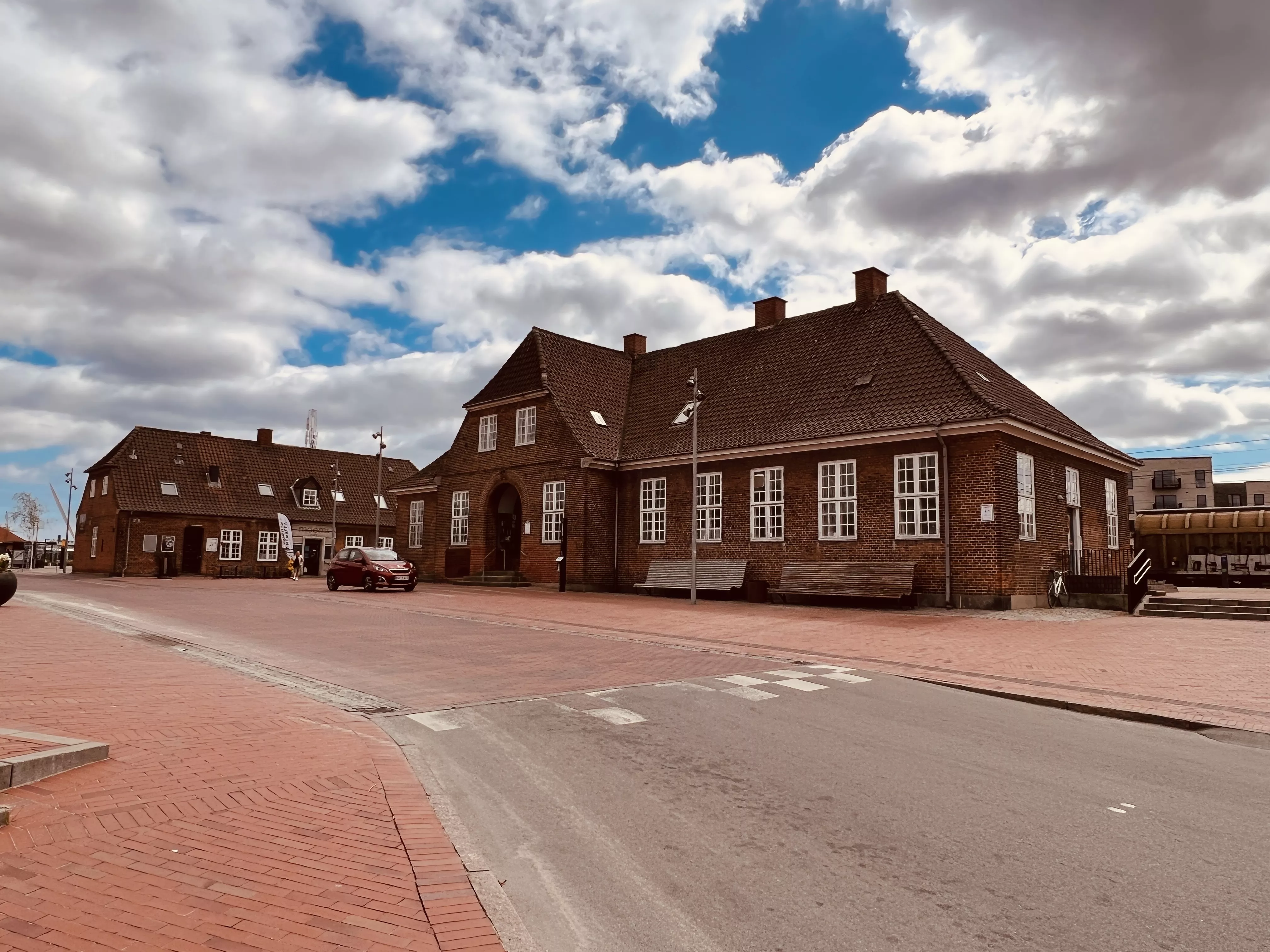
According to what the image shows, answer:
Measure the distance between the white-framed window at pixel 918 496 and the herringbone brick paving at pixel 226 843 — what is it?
1684 cm

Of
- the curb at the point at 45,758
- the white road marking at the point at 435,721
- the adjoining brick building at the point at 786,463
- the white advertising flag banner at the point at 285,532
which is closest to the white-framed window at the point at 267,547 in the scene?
the white advertising flag banner at the point at 285,532

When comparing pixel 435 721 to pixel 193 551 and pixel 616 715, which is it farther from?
pixel 193 551

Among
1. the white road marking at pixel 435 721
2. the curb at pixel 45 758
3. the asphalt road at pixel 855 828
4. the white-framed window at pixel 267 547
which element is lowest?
the asphalt road at pixel 855 828

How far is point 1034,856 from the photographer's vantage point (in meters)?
4.59

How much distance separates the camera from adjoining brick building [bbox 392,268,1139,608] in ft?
69.2

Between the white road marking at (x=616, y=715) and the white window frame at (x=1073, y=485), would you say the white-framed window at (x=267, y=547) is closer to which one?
the white window frame at (x=1073, y=485)

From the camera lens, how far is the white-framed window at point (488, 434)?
34.2 m

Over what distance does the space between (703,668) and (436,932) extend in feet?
25.5

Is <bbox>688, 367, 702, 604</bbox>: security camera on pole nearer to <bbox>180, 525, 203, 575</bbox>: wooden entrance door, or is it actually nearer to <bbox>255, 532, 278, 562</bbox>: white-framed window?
<bbox>255, 532, 278, 562</bbox>: white-framed window

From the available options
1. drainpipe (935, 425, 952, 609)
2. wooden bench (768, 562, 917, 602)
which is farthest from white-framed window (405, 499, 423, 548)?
drainpipe (935, 425, 952, 609)

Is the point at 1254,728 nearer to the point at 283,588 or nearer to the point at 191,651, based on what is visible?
the point at 191,651

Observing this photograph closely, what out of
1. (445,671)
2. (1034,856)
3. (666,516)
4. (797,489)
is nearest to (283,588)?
(666,516)

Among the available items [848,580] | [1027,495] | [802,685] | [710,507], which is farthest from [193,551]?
[802,685]

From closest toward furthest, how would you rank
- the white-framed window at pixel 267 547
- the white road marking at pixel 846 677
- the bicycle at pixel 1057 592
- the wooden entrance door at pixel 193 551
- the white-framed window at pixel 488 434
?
the white road marking at pixel 846 677 < the bicycle at pixel 1057 592 < the white-framed window at pixel 488 434 < the wooden entrance door at pixel 193 551 < the white-framed window at pixel 267 547
